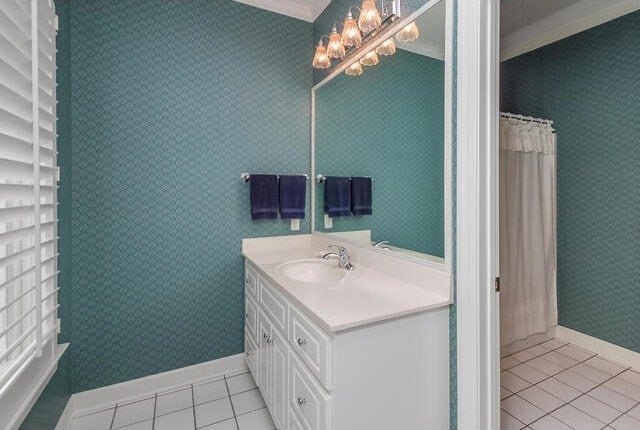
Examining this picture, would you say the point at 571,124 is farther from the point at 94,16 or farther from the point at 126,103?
the point at 94,16

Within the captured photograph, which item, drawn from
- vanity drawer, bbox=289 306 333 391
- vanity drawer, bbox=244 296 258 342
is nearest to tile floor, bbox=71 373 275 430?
vanity drawer, bbox=244 296 258 342

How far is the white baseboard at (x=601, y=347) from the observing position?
2.16 meters

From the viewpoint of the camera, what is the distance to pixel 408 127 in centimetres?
157

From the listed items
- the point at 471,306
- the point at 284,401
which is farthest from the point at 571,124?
the point at 284,401

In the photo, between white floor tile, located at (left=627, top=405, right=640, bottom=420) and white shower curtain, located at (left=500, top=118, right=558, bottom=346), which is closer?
white floor tile, located at (left=627, top=405, right=640, bottom=420)

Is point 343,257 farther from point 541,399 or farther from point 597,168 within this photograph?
point 597,168

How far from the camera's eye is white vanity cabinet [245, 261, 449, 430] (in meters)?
1.03

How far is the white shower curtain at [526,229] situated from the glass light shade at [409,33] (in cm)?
126

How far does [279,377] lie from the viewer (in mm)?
1436

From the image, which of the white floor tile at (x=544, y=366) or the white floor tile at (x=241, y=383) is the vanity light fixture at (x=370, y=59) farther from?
the white floor tile at (x=544, y=366)

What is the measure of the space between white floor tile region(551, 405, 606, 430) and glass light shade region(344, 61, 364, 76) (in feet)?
7.53

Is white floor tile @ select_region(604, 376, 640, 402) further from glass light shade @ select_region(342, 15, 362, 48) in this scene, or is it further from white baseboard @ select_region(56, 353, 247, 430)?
glass light shade @ select_region(342, 15, 362, 48)

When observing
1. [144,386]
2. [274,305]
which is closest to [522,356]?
[274,305]

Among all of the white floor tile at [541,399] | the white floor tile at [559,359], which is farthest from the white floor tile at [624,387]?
A: the white floor tile at [541,399]
